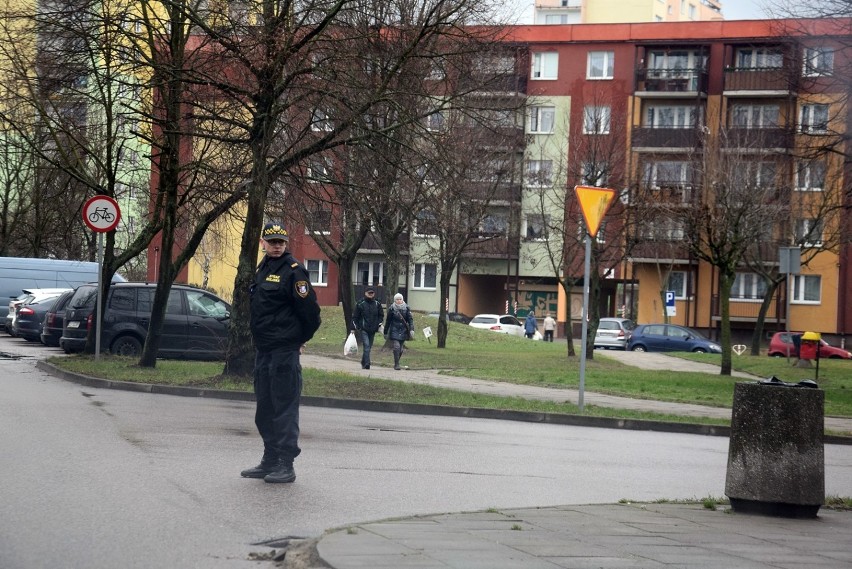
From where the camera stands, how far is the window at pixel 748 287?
60.7m

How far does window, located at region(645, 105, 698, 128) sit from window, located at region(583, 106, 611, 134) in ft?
67.6

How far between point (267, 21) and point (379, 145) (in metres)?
2.81

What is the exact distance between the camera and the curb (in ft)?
56.9

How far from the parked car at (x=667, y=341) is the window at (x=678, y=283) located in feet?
35.8

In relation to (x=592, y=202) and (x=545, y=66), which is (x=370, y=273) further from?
(x=592, y=202)

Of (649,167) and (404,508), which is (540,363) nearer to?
(649,167)

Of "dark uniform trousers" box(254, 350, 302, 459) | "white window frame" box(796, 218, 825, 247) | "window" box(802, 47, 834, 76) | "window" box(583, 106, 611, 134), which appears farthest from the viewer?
"white window frame" box(796, 218, 825, 247)

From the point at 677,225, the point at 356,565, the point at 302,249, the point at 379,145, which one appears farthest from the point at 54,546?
the point at 302,249

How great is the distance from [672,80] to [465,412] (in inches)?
1838

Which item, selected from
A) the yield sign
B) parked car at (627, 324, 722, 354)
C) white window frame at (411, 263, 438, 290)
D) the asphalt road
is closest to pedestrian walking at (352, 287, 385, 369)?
the asphalt road

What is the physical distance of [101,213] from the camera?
22391mm

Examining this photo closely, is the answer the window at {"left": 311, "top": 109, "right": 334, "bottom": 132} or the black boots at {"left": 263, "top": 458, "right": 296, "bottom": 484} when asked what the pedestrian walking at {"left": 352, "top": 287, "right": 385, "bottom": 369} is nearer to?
the window at {"left": 311, "top": 109, "right": 334, "bottom": 132}

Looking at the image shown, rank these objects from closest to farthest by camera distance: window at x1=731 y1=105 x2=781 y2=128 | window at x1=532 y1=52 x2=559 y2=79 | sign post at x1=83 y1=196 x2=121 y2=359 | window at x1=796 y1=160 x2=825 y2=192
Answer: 1. sign post at x1=83 y1=196 x2=121 y2=359
2. window at x1=796 y1=160 x2=825 y2=192
3. window at x1=731 y1=105 x2=781 y2=128
4. window at x1=532 y1=52 x2=559 y2=79

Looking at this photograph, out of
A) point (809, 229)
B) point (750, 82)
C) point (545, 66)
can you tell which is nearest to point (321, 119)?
point (809, 229)
